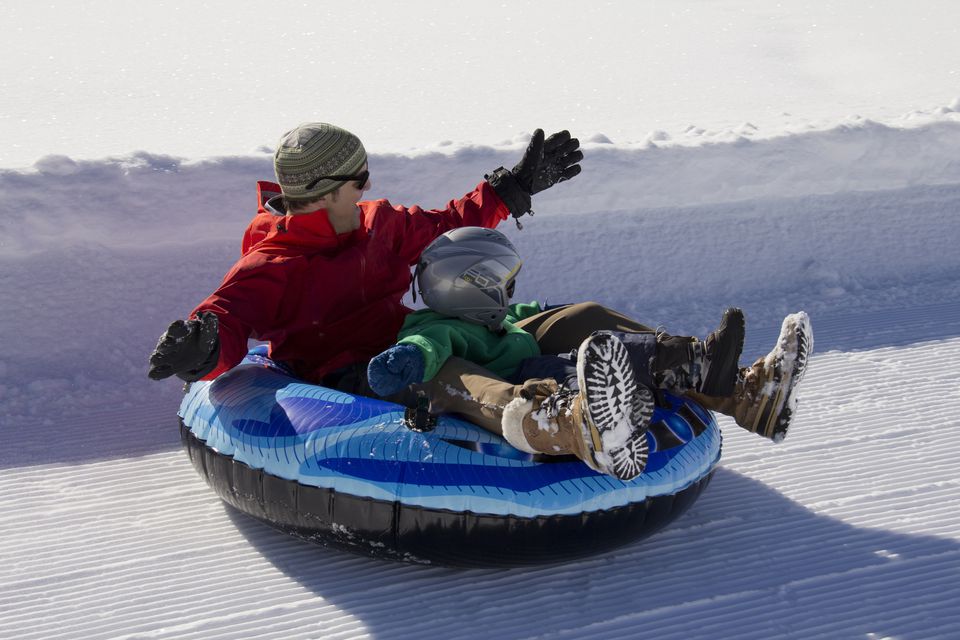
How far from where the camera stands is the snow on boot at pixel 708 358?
2818 mm

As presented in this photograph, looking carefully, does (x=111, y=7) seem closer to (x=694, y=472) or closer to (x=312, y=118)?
(x=312, y=118)

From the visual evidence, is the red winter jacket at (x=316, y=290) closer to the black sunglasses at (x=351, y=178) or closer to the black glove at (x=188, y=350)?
the black sunglasses at (x=351, y=178)

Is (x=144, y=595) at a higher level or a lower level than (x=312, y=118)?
lower

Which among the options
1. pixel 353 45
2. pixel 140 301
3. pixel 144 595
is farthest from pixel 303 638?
pixel 353 45

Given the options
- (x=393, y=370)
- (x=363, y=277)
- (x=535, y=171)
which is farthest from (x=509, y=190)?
(x=393, y=370)

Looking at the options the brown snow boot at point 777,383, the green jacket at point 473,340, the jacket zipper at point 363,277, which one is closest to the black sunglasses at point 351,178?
the jacket zipper at point 363,277

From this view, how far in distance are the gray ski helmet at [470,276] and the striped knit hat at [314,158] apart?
37cm

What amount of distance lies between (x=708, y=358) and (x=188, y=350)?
1.36 m

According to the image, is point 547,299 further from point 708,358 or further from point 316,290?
point 708,358

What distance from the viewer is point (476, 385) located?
2.92 meters

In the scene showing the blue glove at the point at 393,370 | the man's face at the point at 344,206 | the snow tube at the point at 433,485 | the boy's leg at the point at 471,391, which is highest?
the man's face at the point at 344,206

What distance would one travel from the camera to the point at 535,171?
388cm

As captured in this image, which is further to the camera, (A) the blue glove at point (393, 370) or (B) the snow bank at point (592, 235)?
(B) the snow bank at point (592, 235)

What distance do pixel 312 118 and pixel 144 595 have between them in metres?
5.34
